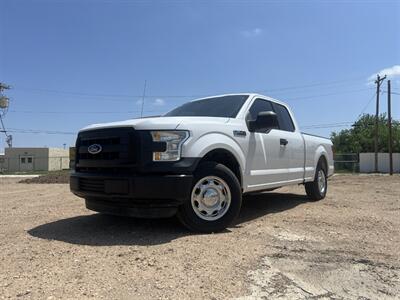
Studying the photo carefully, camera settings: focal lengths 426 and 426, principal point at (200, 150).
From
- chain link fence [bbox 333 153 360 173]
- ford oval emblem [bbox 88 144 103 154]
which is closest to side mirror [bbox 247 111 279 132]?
ford oval emblem [bbox 88 144 103 154]

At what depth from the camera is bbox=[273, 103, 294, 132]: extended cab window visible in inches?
305

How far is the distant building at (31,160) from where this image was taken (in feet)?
206

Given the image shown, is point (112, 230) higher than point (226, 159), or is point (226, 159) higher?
point (226, 159)

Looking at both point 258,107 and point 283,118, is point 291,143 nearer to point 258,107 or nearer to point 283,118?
point 283,118

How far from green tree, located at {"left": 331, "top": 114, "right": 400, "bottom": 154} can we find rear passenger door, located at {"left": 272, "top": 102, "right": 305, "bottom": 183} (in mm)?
50051

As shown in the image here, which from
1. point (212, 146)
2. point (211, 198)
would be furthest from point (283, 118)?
point (211, 198)

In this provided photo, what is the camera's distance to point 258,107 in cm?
695

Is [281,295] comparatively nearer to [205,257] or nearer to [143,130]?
[205,257]

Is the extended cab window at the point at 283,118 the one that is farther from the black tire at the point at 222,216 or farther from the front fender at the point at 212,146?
the black tire at the point at 222,216

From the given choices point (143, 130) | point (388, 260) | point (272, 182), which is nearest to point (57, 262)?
point (143, 130)

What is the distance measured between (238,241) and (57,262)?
1991mm

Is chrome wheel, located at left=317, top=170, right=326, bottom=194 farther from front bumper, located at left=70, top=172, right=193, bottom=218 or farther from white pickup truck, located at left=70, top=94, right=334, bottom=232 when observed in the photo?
front bumper, located at left=70, top=172, right=193, bottom=218

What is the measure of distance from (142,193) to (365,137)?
192ft

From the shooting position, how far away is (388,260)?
4426mm
